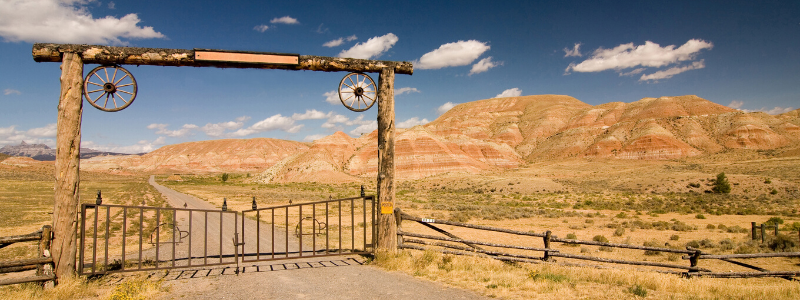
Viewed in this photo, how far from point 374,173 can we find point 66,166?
225 ft

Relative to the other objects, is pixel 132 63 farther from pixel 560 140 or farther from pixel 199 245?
pixel 560 140

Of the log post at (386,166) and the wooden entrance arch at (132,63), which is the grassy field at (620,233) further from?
the wooden entrance arch at (132,63)

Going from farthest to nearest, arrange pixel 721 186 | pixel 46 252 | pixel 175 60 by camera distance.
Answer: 1. pixel 721 186
2. pixel 175 60
3. pixel 46 252

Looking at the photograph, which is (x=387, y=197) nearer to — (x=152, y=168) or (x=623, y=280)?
(x=623, y=280)

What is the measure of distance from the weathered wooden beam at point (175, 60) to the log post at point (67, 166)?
0.19 metres

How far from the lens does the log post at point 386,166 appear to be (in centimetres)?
782

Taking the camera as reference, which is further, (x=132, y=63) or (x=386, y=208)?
(x=386, y=208)

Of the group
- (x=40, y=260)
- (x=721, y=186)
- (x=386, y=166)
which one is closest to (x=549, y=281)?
(x=386, y=166)

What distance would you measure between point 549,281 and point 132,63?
786 centimetres

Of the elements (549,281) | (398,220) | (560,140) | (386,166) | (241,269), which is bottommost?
(241,269)

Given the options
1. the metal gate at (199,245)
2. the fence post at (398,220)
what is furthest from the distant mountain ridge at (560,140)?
the fence post at (398,220)

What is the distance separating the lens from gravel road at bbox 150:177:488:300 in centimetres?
557

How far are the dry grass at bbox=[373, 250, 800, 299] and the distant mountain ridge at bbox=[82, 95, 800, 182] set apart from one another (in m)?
62.6

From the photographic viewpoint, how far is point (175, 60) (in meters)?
6.99
